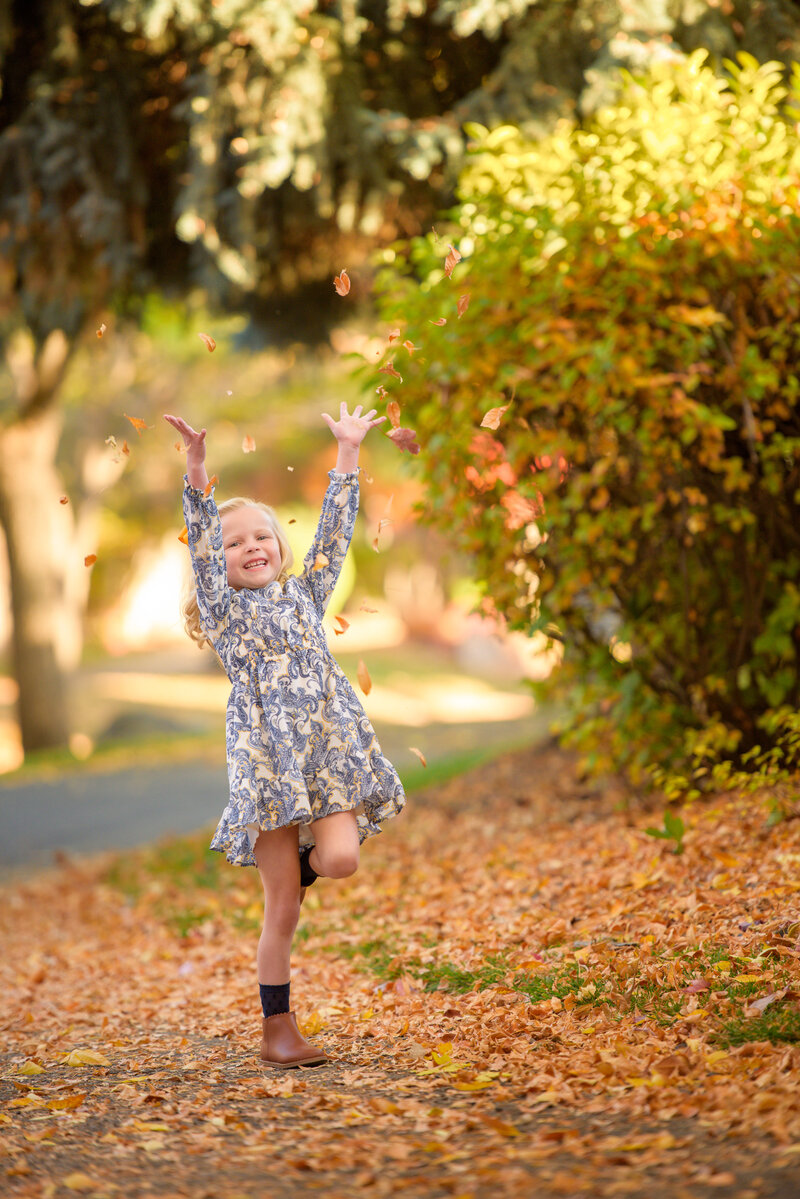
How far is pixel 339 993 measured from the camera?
4203mm

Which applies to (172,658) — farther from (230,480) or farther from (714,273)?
(714,273)

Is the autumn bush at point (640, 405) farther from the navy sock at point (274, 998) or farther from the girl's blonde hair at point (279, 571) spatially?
the navy sock at point (274, 998)

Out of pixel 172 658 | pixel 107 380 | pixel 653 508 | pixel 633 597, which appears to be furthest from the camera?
pixel 172 658

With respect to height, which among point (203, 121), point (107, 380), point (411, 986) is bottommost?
point (411, 986)

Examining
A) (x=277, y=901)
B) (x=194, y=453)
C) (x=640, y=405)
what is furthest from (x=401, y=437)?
(x=640, y=405)

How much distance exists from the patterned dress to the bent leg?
34 millimetres

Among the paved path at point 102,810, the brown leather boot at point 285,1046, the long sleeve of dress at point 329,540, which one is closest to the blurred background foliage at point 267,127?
the long sleeve of dress at point 329,540

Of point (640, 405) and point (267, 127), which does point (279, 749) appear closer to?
point (640, 405)

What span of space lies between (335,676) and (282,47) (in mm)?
4983

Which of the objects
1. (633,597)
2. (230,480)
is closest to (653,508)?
(633,597)

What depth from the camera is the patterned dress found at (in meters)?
3.24

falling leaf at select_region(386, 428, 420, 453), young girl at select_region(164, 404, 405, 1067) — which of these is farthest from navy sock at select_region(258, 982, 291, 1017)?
falling leaf at select_region(386, 428, 420, 453)

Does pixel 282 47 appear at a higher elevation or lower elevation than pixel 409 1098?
higher

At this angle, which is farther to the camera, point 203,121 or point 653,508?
point 203,121
